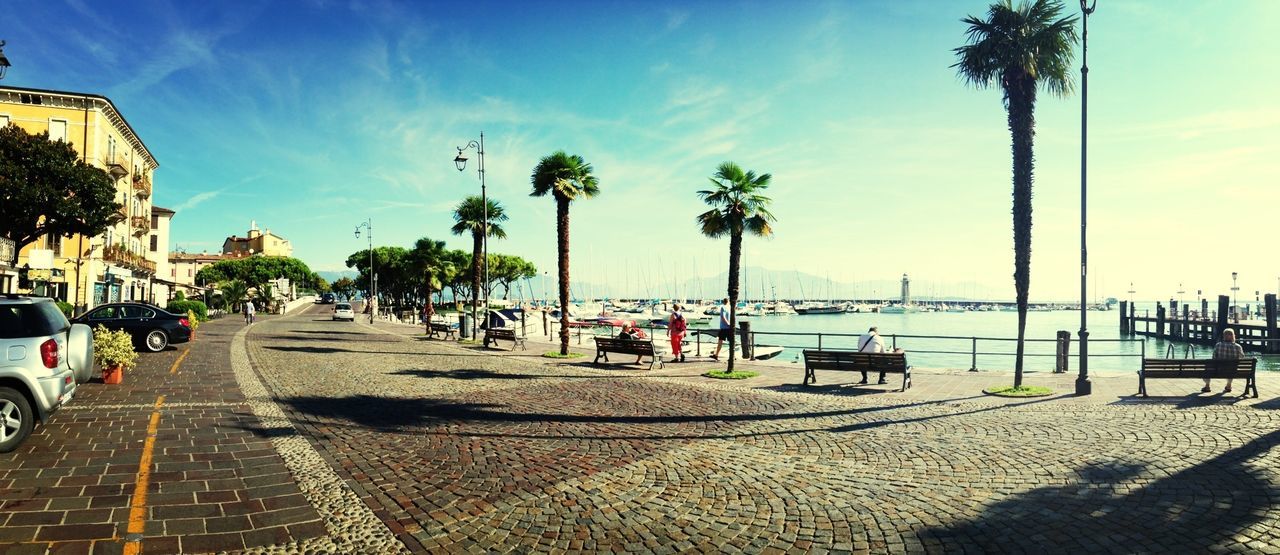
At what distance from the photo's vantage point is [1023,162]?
13.9 meters

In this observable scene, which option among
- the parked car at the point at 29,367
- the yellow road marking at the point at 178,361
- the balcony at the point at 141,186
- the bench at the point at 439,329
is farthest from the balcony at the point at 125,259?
the parked car at the point at 29,367

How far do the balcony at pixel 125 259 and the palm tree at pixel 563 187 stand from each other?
3909cm

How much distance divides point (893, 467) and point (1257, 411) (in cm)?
790

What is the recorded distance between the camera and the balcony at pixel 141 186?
50.9 meters

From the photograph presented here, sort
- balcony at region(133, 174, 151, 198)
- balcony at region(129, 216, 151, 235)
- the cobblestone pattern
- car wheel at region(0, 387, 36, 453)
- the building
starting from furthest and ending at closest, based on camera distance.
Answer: the building, balcony at region(129, 216, 151, 235), balcony at region(133, 174, 151, 198), car wheel at region(0, 387, 36, 453), the cobblestone pattern

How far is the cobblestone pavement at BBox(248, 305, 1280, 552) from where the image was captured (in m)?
4.88

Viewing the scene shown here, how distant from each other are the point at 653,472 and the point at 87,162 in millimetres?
49399

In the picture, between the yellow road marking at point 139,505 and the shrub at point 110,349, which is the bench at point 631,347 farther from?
the yellow road marking at point 139,505

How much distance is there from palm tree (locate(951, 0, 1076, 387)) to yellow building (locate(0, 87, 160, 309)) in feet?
141

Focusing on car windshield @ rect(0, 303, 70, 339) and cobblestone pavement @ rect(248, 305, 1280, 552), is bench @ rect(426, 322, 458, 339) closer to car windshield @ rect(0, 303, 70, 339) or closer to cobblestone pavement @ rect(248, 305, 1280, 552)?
cobblestone pavement @ rect(248, 305, 1280, 552)

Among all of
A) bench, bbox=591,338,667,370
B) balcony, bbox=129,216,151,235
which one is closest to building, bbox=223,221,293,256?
balcony, bbox=129,216,151,235

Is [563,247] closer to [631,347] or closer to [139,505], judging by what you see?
[631,347]

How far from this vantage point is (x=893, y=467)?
6855 mm

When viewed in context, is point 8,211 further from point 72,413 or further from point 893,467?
point 893,467
